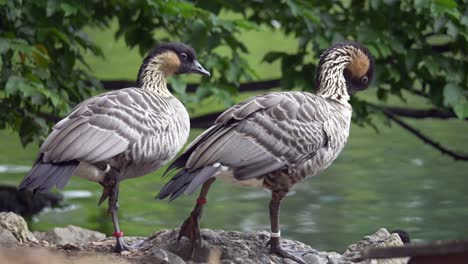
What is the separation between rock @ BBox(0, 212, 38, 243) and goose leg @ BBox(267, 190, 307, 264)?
6.52 feet

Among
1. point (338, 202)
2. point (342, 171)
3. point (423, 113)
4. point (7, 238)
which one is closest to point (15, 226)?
point (7, 238)

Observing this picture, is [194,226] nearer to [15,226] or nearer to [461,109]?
[15,226]

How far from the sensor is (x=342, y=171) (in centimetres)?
1775

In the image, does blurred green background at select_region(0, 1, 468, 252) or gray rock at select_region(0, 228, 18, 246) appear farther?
blurred green background at select_region(0, 1, 468, 252)

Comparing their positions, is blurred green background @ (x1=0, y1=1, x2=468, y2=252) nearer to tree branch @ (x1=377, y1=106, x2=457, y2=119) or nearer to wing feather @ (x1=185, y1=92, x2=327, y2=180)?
tree branch @ (x1=377, y1=106, x2=457, y2=119)

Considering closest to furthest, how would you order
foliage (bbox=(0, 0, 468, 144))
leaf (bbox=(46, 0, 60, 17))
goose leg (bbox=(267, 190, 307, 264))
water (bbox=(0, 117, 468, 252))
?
goose leg (bbox=(267, 190, 307, 264)), leaf (bbox=(46, 0, 60, 17)), foliage (bbox=(0, 0, 468, 144)), water (bbox=(0, 117, 468, 252))

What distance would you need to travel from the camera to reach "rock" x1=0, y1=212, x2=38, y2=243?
871 centimetres

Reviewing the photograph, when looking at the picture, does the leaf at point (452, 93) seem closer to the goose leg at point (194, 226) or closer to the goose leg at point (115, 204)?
the goose leg at point (194, 226)

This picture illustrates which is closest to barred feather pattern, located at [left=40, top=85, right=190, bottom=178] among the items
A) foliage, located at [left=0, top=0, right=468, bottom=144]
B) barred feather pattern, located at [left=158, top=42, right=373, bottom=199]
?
barred feather pattern, located at [left=158, top=42, right=373, bottom=199]

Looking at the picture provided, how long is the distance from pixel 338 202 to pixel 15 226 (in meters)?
7.77

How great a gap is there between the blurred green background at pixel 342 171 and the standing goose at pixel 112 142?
2.32 metres

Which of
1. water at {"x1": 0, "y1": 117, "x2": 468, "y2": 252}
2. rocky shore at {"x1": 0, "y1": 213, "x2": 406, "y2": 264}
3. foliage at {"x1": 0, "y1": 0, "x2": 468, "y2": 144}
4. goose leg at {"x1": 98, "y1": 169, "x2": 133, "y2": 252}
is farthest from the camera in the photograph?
water at {"x1": 0, "y1": 117, "x2": 468, "y2": 252}

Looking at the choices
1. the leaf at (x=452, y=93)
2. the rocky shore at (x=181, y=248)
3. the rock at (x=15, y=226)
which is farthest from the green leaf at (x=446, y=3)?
the rock at (x=15, y=226)

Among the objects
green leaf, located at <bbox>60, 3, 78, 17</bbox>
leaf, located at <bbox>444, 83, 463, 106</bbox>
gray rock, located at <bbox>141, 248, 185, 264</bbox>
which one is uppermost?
green leaf, located at <bbox>60, 3, 78, 17</bbox>
